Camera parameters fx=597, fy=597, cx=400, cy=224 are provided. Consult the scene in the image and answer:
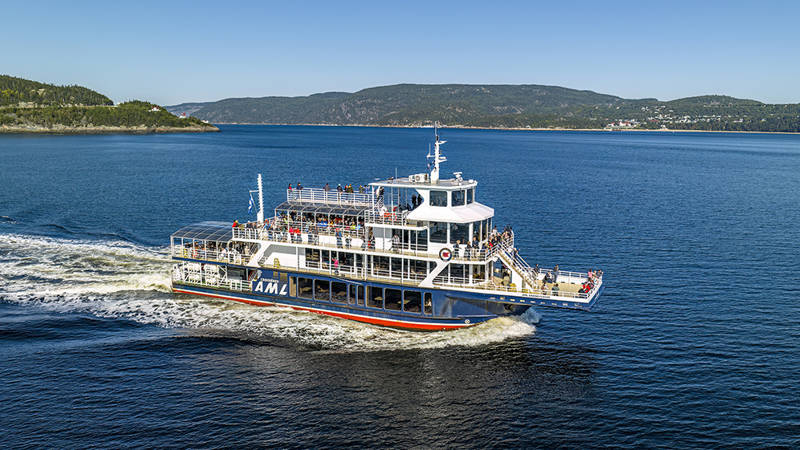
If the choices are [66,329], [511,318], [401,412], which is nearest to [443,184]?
[511,318]

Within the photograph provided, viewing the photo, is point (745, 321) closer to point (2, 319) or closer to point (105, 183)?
point (2, 319)

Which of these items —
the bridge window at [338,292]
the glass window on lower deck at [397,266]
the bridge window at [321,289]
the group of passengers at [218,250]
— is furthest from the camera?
the group of passengers at [218,250]

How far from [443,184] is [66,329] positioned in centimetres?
2573

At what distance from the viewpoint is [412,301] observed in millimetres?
38969

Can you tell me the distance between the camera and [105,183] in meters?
99.8

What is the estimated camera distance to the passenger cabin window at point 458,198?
3866cm

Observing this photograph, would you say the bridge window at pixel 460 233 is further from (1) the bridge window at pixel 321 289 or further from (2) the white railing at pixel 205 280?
(2) the white railing at pixel 205 280

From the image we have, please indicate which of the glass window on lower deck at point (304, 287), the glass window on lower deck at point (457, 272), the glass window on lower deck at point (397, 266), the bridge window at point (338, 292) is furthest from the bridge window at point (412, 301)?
the glass window on lower deck at point (304, 287)

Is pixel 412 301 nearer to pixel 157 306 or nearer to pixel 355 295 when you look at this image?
pixel 355 295

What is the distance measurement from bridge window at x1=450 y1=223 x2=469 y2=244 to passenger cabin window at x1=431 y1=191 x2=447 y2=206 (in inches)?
64.3

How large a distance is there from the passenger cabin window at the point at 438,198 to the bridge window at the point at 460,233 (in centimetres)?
163

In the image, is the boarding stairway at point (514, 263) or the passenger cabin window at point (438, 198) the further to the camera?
the passenger cabin window at point (438, 198)

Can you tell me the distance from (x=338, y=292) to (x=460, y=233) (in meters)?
9.54

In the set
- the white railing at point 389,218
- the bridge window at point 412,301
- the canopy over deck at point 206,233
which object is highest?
the white railing at point 389,218
